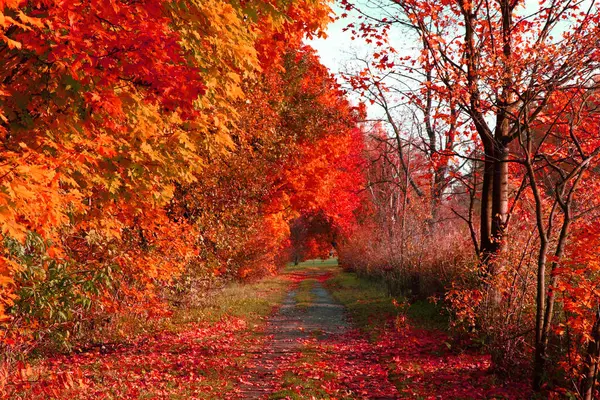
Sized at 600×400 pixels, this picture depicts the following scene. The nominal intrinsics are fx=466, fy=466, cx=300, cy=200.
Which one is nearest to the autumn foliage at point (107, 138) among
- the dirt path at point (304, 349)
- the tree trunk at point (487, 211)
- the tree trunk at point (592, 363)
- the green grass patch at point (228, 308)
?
the green grass patch at point (228, 308)

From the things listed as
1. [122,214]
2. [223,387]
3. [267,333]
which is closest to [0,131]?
[122,214]

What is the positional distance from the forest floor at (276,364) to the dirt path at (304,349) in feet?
0.08

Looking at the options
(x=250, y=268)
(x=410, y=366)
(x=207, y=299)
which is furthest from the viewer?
(x=250, y=268)

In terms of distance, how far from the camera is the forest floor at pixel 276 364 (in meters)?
7.49

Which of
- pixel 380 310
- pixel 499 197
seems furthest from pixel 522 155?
pixel 380 310

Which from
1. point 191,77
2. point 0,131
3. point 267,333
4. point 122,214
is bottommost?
point 267,333

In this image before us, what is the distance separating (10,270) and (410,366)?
730cm

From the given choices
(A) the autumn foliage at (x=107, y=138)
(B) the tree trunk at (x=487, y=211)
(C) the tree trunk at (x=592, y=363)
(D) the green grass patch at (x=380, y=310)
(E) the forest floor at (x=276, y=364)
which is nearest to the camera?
(A) the autumn foliage at (x=107, y=138)

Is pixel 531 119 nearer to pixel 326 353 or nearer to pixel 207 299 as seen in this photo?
pixel 326 353

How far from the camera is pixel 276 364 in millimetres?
9930

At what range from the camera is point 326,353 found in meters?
10.9

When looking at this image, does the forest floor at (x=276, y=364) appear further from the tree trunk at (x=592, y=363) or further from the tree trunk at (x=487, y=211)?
the tree trunk at (x=487, y=211)

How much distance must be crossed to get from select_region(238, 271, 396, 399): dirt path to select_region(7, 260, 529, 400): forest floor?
0.02 metres

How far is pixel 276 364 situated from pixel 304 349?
60.9 inches
